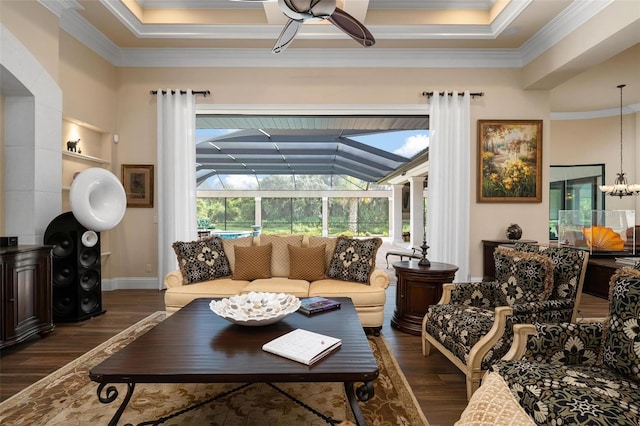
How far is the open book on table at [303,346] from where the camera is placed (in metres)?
1.63

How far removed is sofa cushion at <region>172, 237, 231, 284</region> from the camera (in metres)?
3.44

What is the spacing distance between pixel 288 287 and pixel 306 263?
39 centimetres

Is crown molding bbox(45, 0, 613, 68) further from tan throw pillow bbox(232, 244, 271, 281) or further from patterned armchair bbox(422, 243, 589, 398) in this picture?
patterned armchair bbox(422, 243, 589, 398)

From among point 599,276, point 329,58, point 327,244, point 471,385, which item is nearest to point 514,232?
point 599,276

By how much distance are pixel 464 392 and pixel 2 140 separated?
15.2ft

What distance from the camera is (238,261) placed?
3549 millimetres

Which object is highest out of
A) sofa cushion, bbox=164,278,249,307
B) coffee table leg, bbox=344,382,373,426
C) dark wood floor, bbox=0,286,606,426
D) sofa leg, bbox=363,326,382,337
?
sofa cushion, bbox=164,278,249,307

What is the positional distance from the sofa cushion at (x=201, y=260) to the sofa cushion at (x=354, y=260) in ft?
3.78

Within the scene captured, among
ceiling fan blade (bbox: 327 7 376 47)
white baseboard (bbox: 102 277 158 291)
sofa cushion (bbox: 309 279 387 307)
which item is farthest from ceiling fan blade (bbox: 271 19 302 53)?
white baseboard (bbox: 102 277 158 291)

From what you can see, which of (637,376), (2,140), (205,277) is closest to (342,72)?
(205,277)

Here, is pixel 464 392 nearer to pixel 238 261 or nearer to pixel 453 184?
pixel 238 261

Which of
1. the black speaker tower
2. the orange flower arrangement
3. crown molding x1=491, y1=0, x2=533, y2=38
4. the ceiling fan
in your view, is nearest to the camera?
the ceiling fan

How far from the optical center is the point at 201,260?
139 inches

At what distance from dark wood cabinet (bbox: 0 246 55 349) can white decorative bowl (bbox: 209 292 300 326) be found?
1905mm
